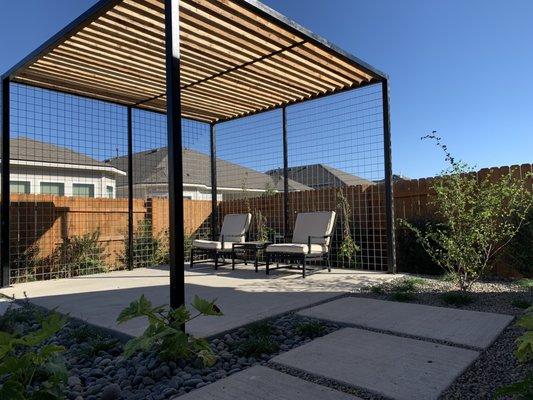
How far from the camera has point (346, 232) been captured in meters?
6.88

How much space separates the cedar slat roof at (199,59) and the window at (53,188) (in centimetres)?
533

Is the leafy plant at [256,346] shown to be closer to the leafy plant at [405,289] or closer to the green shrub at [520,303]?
the leafy plant at [405,289]

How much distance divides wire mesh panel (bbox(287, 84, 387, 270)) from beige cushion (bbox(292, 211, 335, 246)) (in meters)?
0.45

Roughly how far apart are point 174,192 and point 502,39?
7.04 metres

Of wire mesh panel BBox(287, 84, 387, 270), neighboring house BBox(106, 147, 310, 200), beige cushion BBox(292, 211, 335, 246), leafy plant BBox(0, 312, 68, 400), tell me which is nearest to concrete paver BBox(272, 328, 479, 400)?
leafy plant BBox(0, 312, 68, 400)

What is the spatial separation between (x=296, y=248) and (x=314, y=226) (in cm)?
96

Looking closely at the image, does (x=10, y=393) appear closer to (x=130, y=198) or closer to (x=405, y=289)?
(x=405, y=289)

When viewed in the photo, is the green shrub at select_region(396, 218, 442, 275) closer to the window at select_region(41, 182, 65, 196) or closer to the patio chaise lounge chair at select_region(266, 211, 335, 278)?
the patio chaise lounge chair at select_region(266, 211, 335, 278)

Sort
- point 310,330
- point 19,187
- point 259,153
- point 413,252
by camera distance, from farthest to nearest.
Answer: point 19,187, point 259,153, point 413,252, point 310,330

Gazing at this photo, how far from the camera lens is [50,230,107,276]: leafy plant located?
22.5 ft

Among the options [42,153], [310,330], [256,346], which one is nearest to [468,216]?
[310,330]

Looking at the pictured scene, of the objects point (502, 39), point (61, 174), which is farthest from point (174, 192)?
point (61, 174)

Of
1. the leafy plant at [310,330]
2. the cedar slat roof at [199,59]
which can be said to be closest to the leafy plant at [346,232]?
the cedar slat roof at [199,59]

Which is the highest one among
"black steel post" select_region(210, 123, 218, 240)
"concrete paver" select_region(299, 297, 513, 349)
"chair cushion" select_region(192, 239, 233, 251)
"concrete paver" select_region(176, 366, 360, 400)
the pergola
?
the pergola
